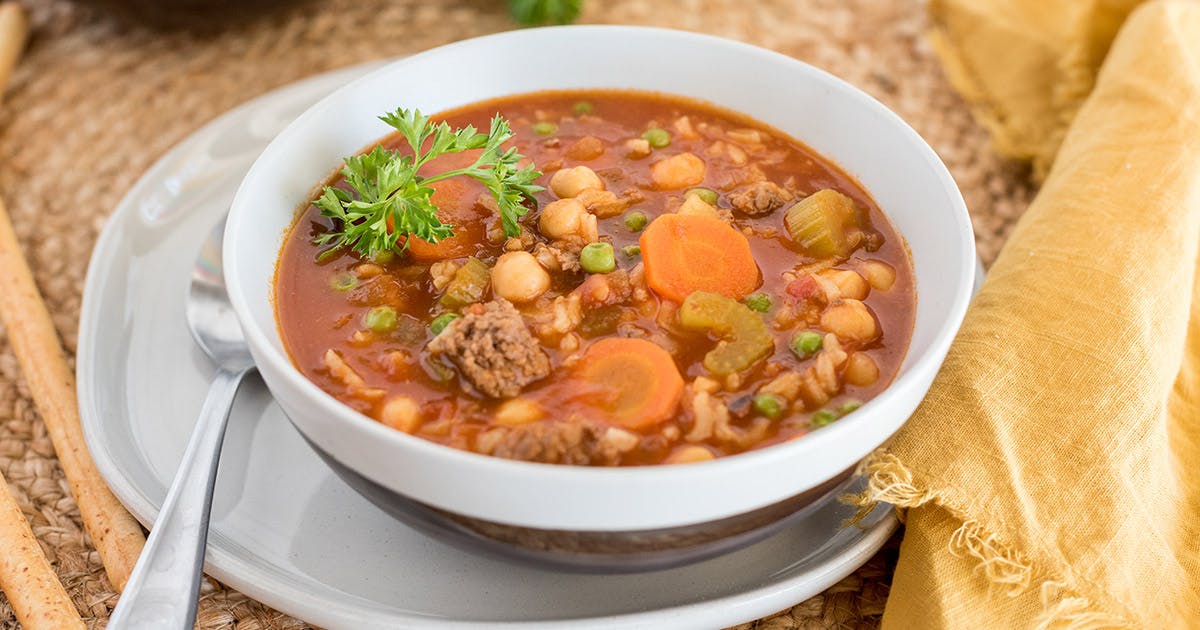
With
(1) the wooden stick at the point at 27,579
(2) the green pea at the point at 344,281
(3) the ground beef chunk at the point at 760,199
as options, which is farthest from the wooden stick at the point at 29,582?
(3) the ground beef chunk at the point at 760,199

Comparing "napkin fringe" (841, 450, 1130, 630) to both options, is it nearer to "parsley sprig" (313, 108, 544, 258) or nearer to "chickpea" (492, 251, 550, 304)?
"chickpea" (492, 251, 550, 304)

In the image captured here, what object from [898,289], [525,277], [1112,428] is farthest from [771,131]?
[1112,428]

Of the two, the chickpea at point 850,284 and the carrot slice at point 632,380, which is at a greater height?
the carrot slice at point 632,380

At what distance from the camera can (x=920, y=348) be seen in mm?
2818

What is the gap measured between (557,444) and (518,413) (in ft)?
0.62

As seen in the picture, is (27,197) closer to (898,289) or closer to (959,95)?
(898,289)

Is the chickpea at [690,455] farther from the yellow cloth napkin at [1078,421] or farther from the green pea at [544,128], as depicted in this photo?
the green pea at [544,128]

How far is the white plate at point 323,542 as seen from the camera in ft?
8.75

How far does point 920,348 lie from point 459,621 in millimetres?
1315

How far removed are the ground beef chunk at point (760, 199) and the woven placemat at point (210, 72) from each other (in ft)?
4.22

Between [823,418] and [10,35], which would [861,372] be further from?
[10,35]

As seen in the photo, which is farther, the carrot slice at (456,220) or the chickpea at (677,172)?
the chickpea at (677,172)

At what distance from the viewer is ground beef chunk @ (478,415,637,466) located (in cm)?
254

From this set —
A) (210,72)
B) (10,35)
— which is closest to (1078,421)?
(210,72)
